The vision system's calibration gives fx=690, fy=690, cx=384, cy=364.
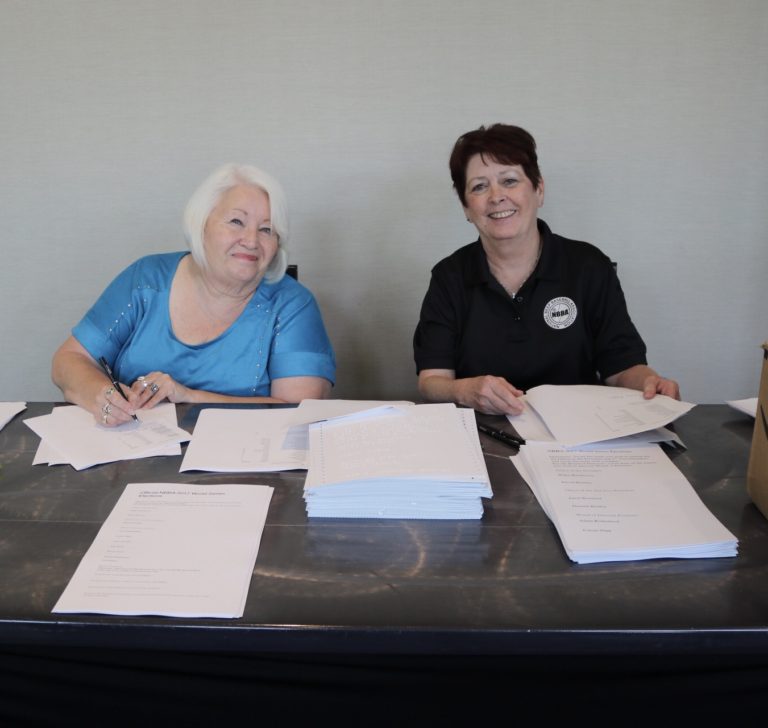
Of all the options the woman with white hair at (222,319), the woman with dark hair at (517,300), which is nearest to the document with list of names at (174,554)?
the woman with white hair at (222,319)

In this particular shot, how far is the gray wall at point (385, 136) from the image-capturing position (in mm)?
2223

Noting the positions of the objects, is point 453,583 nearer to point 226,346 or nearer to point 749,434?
point 749,434

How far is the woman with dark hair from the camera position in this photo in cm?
173

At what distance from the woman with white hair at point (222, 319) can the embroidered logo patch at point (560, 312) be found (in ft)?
1.85

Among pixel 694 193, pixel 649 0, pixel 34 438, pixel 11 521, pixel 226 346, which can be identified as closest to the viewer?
pixel 11 521

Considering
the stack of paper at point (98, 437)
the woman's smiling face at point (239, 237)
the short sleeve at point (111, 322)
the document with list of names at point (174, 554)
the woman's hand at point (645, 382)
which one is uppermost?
the woman's smiling face at point (239, 237)

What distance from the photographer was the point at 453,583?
0.85 m

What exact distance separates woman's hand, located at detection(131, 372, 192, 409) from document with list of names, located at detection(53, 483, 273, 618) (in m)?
0.37

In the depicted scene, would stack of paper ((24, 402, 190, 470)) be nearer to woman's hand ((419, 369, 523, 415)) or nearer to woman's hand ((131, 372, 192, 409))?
woman's hand ((131, 372, 192, 409))

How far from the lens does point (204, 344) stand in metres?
1.69

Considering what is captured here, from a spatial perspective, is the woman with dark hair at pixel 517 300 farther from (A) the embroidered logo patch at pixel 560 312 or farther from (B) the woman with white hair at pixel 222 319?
(B) the woman with white hair at pixel 222 319

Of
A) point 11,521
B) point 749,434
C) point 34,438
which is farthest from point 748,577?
point 34,438

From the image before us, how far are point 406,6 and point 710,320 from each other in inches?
59.3

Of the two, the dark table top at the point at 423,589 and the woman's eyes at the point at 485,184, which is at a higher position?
the woman's eyes at the point at 485,184
